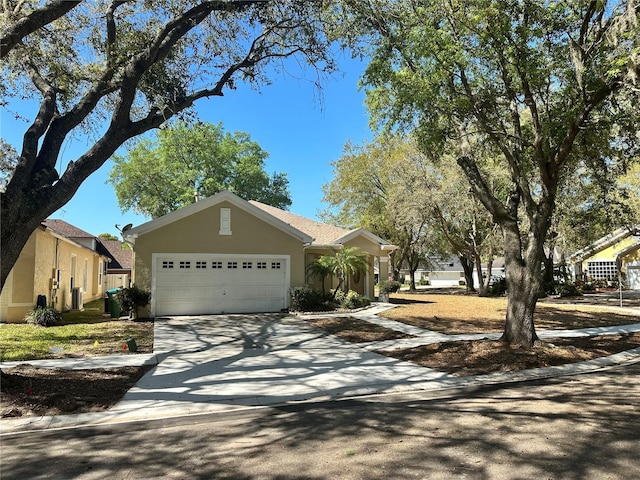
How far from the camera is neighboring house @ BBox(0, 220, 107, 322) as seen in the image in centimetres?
1445

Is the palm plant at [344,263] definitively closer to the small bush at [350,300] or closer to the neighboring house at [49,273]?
the small bush at [350,300]

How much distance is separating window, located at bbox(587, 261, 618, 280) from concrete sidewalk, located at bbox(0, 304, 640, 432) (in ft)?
98.4

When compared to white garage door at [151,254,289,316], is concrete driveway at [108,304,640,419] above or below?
below

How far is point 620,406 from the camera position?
19.2 feet

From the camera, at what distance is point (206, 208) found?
680 inches

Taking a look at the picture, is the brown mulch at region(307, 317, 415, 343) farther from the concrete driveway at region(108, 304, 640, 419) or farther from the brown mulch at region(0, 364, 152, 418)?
the brown mulch at region(0, 364, 152, 418)

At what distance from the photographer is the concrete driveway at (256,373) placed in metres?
6.52

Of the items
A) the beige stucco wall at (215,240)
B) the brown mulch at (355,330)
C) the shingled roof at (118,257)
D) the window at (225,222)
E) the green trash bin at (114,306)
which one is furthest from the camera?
the shingled roof at (118,257)

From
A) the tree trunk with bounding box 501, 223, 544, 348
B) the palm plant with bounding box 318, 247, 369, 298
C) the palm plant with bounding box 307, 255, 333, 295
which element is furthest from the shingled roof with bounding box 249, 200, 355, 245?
the tree trunk with bounding box 501, 223, 544, 348

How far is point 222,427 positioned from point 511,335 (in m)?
7.41

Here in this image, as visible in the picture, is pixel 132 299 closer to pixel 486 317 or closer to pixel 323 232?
pixel 323 232

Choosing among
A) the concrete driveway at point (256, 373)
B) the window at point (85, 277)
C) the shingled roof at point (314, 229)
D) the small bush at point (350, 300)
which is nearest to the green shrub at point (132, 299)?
the concrete driveway at point (256, 373)

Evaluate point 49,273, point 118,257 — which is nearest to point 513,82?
point 49,273

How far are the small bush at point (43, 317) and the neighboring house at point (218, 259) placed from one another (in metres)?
2.87
